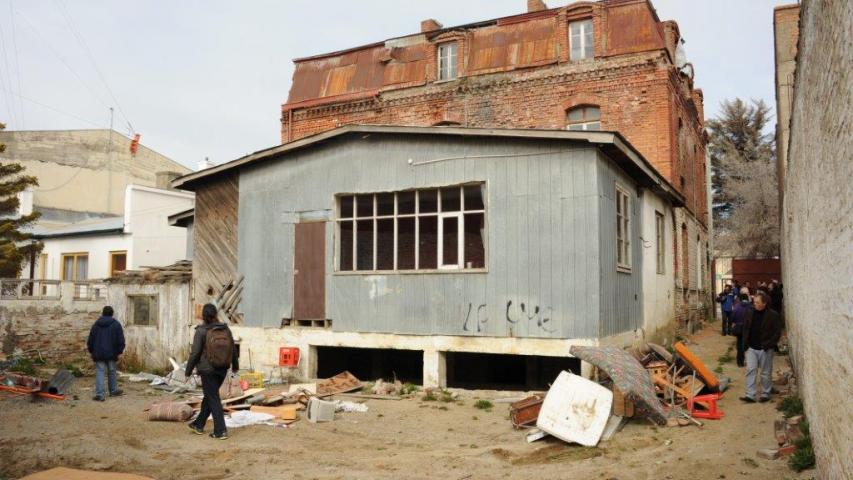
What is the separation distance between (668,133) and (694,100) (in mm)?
7246

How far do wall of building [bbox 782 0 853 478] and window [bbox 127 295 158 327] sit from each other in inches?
578

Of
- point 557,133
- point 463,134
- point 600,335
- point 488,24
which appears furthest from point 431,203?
point 488,24

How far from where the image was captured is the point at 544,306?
11500 millimetres

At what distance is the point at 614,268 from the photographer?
1243 centimetres

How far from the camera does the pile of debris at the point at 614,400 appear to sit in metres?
8.50

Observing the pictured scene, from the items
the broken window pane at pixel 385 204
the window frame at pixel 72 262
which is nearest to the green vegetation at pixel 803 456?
the broken window pane at pixel 385 204

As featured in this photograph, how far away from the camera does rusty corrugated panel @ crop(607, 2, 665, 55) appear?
19969 millimetres

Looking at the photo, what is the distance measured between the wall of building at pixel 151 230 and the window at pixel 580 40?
15.6 metres

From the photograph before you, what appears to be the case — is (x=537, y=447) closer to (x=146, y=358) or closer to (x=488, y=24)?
(x=146, y=358)

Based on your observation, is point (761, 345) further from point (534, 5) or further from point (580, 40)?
point (534, 5)

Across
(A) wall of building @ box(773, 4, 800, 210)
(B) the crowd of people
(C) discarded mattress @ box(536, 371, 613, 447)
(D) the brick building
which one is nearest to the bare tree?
(D) the brick building

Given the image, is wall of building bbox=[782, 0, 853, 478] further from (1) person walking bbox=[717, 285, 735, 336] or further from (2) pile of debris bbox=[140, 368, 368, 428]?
(1) person walking bbox=[717, 285, 735, 336]

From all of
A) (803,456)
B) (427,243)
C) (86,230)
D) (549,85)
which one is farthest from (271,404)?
(86,230)

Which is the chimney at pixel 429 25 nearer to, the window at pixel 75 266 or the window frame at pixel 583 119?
the window frame at pixel 583 119
